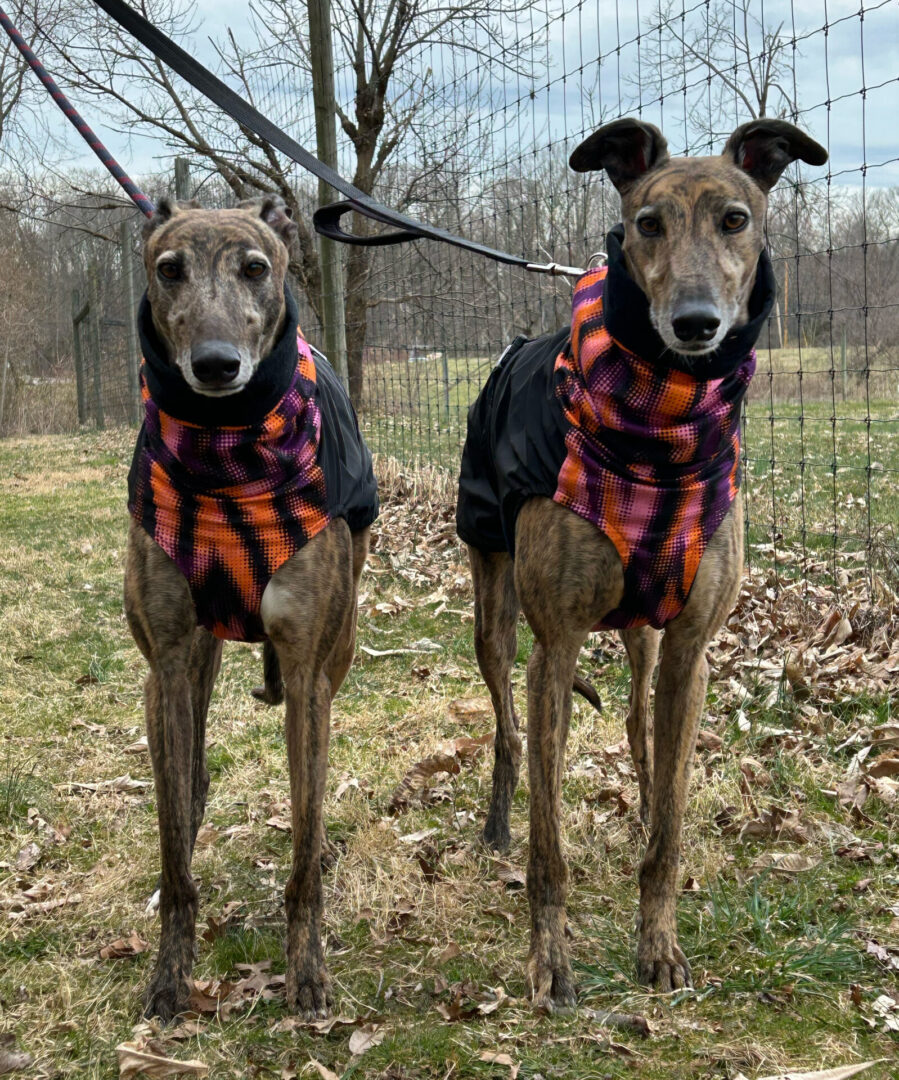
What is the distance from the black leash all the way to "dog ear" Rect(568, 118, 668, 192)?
0.60 metres

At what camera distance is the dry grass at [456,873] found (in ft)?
8.36

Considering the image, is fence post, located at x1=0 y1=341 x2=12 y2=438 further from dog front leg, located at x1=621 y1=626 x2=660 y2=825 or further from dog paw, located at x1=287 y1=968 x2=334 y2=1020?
dog paw, located at x1=287 y1=968 x2=334 y2=1020

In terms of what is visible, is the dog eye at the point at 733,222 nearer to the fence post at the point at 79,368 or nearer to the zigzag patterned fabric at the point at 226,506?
the zigzag patterned fabric at the point at 226,506

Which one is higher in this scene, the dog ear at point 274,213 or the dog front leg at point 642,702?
the dog ear at point 274,213

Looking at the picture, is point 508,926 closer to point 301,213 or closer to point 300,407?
point 300,407

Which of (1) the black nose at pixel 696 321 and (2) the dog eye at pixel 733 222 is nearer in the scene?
(1) the black nose at pixel 696 321

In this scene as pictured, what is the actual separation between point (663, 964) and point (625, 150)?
2.18 metres

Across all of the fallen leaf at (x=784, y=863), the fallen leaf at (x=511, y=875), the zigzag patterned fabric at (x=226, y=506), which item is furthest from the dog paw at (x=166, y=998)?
the fallen leaf at (x=784, y=863)

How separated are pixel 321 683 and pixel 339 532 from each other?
42 cm

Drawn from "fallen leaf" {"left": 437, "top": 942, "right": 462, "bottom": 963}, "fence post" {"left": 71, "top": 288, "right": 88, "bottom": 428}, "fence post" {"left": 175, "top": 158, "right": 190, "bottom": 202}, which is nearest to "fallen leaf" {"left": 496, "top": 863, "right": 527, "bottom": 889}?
"fallen leaf" {"left": 437, "top": 942, "right": 462, "bottom": 963}

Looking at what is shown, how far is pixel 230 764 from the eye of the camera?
439cm

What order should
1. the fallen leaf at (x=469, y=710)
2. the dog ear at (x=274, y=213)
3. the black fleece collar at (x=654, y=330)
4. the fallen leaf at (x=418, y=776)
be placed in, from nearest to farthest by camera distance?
the black fleece collar at (x=654, y=330)
the dog ear at (x=274, y=213)
the fallen leaf at (x=418, y=776)
the fallen leaf at (x=469, y=710)

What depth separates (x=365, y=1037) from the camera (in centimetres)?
259

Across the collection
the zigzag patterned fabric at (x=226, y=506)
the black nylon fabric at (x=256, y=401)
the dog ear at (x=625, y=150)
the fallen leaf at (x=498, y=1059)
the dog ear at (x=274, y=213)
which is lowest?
the fallen leaf at (x=498, y=1059)
